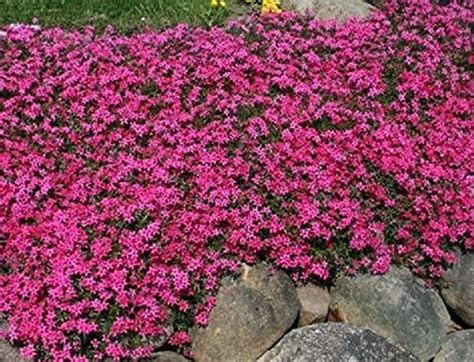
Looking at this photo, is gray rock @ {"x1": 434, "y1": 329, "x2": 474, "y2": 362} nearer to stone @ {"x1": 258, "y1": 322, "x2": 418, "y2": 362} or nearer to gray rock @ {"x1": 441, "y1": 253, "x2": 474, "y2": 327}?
gray rock @ {"x1": 441, "y1": 253, "x2": 474, "y2": 327}

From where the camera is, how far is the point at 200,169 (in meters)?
6.42

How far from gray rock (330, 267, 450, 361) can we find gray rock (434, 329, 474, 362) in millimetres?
96

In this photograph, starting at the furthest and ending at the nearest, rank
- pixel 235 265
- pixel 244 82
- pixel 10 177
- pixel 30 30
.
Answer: pixel 30 30 < pixel 244 82 < pixel 10 177 < pixel 235 265

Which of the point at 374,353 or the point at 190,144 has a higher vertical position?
the point at 190,144

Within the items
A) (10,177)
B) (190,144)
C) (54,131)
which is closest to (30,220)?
(10,177)

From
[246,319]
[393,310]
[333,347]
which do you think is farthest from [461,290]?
[246,319]

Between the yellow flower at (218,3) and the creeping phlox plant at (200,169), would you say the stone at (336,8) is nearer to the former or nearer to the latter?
the yellow flower at (218,3)

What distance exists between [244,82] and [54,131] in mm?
1958

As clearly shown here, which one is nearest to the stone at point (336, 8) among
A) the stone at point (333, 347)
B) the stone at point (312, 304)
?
the stone at point (312, 304)

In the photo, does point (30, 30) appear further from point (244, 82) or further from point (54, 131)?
point (244, 82)

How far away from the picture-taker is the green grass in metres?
9.45

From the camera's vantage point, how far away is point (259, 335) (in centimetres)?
561

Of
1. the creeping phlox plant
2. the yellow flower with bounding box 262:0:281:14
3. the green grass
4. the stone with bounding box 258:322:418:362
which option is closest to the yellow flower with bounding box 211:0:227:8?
the green grass

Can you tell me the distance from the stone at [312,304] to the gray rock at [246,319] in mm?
129
